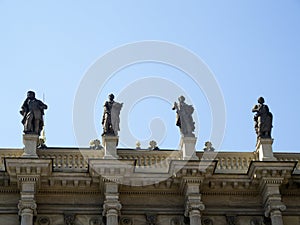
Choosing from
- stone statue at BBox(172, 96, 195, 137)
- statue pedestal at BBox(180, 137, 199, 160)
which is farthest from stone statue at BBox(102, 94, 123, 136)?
statue pedestal at BBox(180, 137, 199, 160)

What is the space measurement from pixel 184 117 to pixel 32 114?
4.90m

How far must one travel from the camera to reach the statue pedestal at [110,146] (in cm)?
2745

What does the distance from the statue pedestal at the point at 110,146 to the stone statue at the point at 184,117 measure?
2198 millimetres

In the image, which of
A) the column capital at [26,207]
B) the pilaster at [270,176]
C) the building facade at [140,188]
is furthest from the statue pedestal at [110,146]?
Answer: the pilaster at [270,176]

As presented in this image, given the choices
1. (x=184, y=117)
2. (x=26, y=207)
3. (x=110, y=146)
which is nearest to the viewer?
(x=26, y=207)

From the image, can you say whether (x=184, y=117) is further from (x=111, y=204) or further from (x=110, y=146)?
(x=111, y=204)

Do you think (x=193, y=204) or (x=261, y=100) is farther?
(x=261, y=100)

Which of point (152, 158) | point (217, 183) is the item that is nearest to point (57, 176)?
point (152, 158)

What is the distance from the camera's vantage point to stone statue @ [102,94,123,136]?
92.0ft

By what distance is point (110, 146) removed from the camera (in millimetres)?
27703

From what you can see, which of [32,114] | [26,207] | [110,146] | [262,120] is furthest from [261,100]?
[26,207]

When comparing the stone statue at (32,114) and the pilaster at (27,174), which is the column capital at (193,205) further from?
the stone statue at (32,114)

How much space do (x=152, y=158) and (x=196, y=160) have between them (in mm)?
1687

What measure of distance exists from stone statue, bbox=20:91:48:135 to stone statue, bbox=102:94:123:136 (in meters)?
1.96
